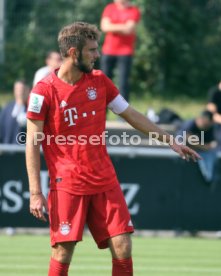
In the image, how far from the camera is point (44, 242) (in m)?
13.9

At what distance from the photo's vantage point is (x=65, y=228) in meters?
8.34

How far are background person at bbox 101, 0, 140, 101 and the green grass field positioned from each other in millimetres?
3396

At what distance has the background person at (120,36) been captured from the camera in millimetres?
16781

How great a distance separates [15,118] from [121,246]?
727 cm

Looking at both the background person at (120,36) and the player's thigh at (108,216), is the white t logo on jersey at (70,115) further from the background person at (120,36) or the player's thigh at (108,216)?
the background person at (120,36)

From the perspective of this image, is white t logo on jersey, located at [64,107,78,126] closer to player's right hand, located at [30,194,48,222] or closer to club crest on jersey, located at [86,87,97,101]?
club crest on jersey, located at [86,87,97,101]

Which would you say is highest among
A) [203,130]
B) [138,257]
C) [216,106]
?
[216,106]

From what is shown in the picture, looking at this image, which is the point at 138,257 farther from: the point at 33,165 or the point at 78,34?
the point at 78,34

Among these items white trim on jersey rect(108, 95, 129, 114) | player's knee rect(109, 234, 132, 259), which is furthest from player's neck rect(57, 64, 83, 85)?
player's knee rect(109, 234, 132, 259)

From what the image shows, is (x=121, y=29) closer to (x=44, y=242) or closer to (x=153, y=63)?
(x=44, y=242)

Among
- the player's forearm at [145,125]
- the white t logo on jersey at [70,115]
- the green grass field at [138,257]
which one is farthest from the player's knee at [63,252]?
the green grass field at [138,257]

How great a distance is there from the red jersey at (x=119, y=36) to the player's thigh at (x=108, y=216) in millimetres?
8610

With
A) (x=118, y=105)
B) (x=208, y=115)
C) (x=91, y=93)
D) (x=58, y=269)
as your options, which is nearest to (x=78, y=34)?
(x=91, y=93)

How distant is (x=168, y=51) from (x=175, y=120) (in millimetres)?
8564
